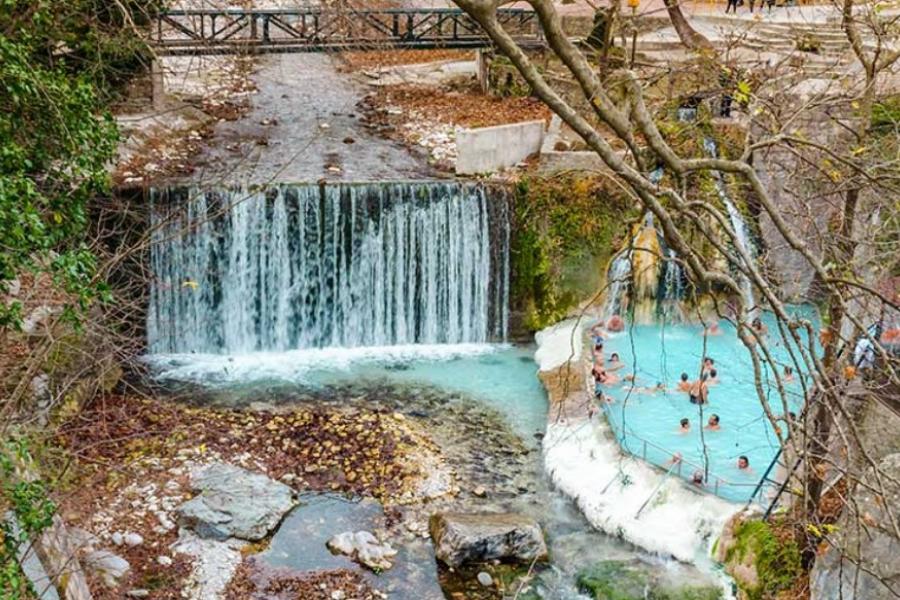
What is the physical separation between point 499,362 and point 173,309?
4.51m

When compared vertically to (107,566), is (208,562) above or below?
below

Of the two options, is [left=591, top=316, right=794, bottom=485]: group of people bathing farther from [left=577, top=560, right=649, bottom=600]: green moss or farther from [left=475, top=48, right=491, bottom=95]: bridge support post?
[left=475, top=48, right=491, bottom=95]: bridge support post

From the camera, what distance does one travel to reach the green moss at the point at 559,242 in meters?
14.2

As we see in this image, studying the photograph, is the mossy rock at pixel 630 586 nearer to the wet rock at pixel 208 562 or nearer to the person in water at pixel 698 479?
the person in water at pixel 698 479

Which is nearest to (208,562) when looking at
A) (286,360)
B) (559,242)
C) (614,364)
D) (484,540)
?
(484,540)

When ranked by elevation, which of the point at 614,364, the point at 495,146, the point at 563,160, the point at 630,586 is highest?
the point at 495,146

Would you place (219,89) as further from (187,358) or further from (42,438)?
(42,438)

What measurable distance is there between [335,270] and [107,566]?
629 centimetres

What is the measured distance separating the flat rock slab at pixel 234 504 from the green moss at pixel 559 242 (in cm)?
550

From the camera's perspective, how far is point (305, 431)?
36.8 feet

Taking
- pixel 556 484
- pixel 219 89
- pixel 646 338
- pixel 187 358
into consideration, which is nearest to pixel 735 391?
pixel 646 338

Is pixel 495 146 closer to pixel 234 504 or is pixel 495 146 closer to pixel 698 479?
pixel 698 479

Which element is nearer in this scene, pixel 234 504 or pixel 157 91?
pixel 234 504

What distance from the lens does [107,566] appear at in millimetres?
8547
